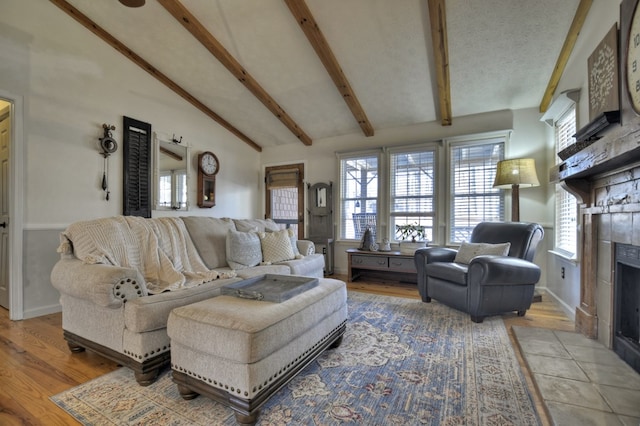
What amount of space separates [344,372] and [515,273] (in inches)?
74.9

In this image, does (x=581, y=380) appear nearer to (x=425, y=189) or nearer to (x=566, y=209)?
(x=566, y=209)

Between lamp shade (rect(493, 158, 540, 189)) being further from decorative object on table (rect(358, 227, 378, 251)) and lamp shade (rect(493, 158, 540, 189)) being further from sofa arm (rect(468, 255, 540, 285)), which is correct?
decorative object on table (rect(358, 227, 378, 251))

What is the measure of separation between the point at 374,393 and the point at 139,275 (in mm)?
→ 1610

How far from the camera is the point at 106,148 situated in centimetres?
350

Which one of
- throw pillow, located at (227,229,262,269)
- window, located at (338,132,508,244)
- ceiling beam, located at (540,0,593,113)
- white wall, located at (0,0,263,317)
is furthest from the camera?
window, located at (338,132,508,244)

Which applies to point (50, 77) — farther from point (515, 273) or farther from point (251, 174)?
point (515, 273)

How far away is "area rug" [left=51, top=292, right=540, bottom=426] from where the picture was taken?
1.46 m

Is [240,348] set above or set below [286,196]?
below

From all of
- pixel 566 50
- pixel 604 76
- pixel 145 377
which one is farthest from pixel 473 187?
pixel 145 377

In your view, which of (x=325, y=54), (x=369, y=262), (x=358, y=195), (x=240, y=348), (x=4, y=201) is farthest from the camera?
(x=358, y=195)

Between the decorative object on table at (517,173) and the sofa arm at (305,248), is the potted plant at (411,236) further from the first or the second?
the sofa arm at (305,248)

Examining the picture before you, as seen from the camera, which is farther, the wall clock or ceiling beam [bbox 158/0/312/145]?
ceiling beam [bbox 158/0/312/145]

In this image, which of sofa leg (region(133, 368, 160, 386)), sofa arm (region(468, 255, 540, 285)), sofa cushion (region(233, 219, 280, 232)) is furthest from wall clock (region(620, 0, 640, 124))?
sofa cushion (region(233, 219, 280, 232))

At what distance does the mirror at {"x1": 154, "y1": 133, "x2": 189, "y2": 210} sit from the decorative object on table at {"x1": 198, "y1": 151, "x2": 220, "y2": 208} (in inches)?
8.6
